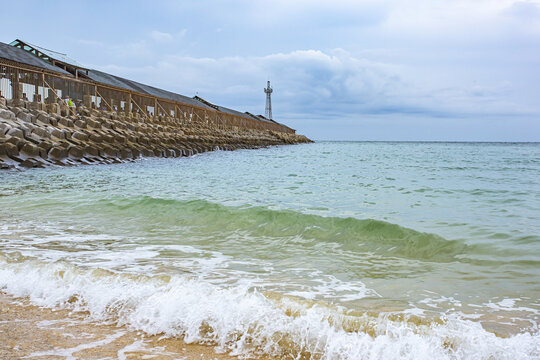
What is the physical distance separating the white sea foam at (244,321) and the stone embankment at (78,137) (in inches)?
526

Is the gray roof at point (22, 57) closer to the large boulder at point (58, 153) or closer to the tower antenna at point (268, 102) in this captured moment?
the large boulder at point (58, 153)

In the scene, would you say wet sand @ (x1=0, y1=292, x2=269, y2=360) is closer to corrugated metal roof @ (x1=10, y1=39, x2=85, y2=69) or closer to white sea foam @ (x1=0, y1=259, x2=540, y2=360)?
white sea foam @ (x1=0, y1=259, x2=540, y2=360)

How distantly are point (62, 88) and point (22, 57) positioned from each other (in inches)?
177

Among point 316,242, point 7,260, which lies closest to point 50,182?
point 7,260

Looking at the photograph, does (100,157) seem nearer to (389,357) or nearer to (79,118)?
(79,118)

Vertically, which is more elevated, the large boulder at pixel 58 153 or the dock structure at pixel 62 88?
the dock structure at pixel 62 88

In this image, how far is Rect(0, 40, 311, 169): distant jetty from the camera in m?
16.8

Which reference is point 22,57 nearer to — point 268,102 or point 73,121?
point 73,121

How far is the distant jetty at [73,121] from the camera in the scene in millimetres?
16766

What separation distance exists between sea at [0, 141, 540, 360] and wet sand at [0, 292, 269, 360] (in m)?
0.11

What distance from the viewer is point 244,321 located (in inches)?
116

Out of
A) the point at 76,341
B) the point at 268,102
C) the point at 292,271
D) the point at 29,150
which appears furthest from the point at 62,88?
the point at 268,102

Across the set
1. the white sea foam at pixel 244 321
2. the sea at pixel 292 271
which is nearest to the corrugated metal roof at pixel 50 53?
the sea at pixel 292 271

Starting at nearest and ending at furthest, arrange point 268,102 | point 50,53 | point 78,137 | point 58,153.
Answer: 1. point 58,153
2. point 78,137
3. point 50,53
4. point 268,102
